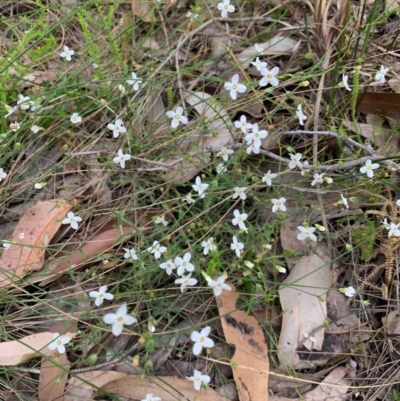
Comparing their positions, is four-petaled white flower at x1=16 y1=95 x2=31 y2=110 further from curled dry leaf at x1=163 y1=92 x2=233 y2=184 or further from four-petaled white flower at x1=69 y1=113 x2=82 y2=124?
→ curled dry leaf at x1=163 y1=92 x2=233 y2=184

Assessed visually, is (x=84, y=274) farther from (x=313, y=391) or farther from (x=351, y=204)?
(x=351, y=204)

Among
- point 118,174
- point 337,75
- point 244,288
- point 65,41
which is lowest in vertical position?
point 244,288

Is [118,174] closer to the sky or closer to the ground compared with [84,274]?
closer to the sky

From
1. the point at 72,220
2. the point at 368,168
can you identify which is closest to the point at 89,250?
the point at 72,220

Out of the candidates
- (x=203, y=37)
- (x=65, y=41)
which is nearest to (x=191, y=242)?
(x=203, y=37)

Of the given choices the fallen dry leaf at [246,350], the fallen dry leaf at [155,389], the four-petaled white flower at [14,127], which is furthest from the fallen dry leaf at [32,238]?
the fallen dry leaf at [246,350]

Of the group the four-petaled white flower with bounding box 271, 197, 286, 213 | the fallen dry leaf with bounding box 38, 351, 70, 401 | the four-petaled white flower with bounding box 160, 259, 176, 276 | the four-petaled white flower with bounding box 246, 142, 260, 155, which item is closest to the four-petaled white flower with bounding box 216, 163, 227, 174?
the four-petaled white flower with bounding box 246, 142, 260, 155

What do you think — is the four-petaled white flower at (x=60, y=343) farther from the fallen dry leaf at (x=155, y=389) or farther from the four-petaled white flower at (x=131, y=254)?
the four-petaled white flower at (x=131, y=254)
